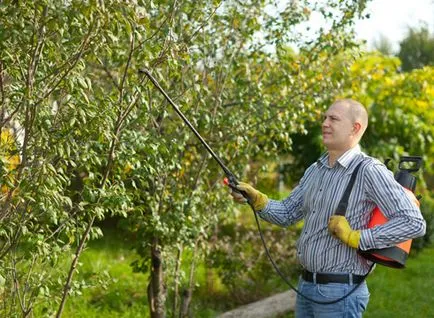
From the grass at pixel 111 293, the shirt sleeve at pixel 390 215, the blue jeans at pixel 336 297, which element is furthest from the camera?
the grass at pixel 111 293

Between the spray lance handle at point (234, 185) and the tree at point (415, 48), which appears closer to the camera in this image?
the spray lance handle at point (234, 185)

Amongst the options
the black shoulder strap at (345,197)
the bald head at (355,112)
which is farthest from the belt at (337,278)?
the bald head at (355,112)

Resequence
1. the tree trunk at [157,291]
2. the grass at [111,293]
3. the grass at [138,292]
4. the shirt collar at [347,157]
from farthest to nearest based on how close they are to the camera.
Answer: the grass at [138,292], the grass at [111,293], the tree trunk at [157,291], the shirt collar at [347,157]

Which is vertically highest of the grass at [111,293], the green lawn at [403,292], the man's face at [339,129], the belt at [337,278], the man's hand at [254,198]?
the man's face at [339,129]

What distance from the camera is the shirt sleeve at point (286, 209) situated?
12.5 ft

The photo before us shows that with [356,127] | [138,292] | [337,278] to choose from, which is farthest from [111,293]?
[356,127]

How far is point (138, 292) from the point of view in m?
7.29

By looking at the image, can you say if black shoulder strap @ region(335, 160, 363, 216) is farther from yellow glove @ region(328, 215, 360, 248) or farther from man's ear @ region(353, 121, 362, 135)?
man's ear @ region(353, 121, 362, 135)

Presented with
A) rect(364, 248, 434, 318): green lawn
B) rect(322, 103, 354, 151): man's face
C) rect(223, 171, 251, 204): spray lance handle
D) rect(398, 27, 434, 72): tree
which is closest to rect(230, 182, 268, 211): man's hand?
rect(223, 171, 251, 204): spray lance handle

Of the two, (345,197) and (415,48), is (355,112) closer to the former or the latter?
(345,197)

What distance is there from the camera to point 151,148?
13.1 ft

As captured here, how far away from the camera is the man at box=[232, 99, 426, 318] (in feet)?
10.6

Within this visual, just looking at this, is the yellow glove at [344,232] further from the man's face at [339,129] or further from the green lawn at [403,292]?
the green lawn at [403,292]

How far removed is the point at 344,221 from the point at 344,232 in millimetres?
58
